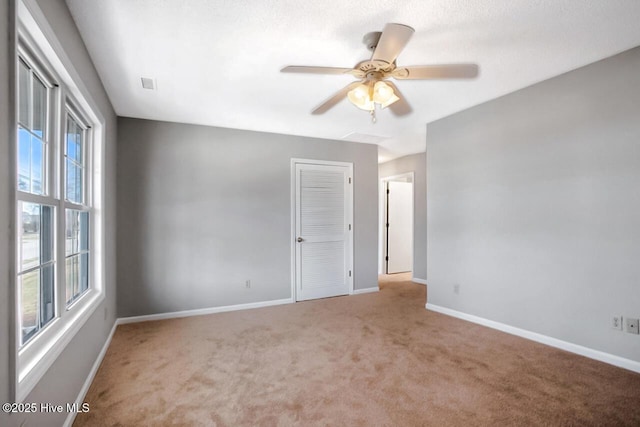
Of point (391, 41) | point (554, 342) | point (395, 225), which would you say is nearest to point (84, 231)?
point (391, 41)

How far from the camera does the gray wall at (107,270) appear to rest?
1097mm

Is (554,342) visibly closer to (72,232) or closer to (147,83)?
(72,232)

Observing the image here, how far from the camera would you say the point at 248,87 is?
114 inches

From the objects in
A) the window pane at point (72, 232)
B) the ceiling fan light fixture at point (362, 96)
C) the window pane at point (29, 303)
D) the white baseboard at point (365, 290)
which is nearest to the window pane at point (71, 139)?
the window pane at point (72, 232)

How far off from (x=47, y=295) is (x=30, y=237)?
0.41 metres

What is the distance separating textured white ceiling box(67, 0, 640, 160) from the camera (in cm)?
185

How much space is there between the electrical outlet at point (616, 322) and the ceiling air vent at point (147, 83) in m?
4.23

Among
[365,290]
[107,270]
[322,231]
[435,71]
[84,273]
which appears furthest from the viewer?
[365,290]

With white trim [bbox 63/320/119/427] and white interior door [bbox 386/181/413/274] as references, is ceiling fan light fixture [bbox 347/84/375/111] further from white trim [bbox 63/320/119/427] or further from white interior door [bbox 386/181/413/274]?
white interior door [bbox 386/181/413/274]

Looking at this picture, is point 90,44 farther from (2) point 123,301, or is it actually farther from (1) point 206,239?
(2) point 123,301

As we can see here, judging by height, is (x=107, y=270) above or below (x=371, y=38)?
below

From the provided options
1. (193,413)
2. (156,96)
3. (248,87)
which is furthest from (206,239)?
(193,413)

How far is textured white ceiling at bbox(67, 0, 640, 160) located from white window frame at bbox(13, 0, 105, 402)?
1.26ft

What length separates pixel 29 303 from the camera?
161 centimetres
